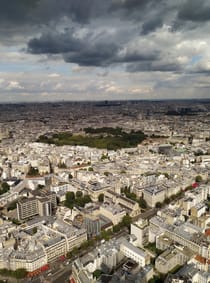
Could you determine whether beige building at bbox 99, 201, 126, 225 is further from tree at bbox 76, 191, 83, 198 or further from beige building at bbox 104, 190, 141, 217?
tree at bbox 76, 191, 83, 198

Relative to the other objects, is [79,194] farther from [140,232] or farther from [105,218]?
[140,232]

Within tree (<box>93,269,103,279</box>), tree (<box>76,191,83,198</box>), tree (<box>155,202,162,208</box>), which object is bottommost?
tree (<box>155,202,162,208</box>)

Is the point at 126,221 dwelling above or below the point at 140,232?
below

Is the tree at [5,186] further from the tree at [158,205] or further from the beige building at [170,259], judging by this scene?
the beige building at [170,259]

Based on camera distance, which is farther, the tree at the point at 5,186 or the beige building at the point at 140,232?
the tree at the point at 5,186

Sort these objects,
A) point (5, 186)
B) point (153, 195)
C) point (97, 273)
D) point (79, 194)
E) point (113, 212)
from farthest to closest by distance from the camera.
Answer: point (5, 186) → point (79, 194) → point (153, 195) → point (113, 212) → point (97, 273)

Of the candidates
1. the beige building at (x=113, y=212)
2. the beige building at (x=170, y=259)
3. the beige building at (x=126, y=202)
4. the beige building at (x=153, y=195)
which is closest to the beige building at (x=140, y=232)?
the beige building at (x=113, y=212)

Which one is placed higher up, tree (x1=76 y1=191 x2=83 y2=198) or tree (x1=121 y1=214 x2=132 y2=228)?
tree (x1=76 y1=191 x2=83 y2=198)

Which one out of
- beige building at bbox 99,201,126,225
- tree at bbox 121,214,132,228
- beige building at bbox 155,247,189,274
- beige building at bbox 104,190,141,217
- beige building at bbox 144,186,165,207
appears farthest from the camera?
beige building at bbox 144,186,165,207

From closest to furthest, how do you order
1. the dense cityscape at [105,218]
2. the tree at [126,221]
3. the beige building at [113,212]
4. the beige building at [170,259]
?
the beige building at [170,259] → the dense cityscape at [105,218] → the tree at [126,221] → the beige building at [113,212]

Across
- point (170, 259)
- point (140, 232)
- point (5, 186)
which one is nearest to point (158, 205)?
point (140, 232)

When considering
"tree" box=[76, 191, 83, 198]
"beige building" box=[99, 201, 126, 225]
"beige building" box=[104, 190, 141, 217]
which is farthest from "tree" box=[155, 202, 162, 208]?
"tree" box=[76, 191, 83, 198]
